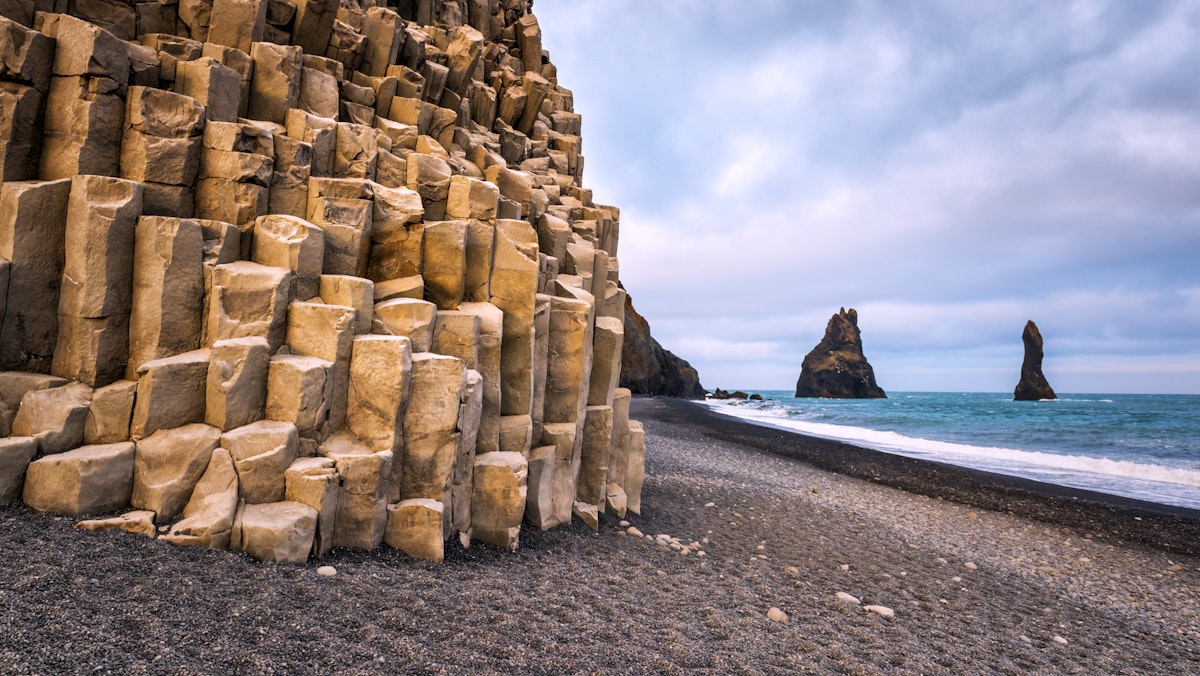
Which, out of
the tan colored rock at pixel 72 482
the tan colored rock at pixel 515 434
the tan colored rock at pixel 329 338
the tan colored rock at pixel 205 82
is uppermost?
the tan colored rock at pixel 205 82

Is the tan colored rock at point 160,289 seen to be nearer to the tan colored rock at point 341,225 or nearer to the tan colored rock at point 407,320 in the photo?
the tan colored rock at point 341,225

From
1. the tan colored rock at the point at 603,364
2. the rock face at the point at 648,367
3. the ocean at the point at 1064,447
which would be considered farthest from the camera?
the rock face at the point at 648,367

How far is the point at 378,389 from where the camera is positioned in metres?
7.78

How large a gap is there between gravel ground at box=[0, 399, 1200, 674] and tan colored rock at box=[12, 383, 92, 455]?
0.81 meters

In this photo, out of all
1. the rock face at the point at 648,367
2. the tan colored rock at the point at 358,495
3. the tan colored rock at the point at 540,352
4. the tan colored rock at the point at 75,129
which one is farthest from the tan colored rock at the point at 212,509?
the rock face at the point at 648,367

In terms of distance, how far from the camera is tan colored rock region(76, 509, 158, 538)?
6250 millimetres

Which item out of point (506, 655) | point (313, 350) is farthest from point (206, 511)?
point (506, 655)

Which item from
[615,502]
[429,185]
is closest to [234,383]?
[429,185]

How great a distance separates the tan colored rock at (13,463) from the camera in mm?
6316

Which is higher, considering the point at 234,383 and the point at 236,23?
the point at 236,23

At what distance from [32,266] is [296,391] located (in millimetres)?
3464

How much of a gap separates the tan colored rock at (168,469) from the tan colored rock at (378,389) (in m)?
1.66

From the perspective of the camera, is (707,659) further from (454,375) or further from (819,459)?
(819,459)

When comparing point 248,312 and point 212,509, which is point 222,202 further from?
point 212,509
